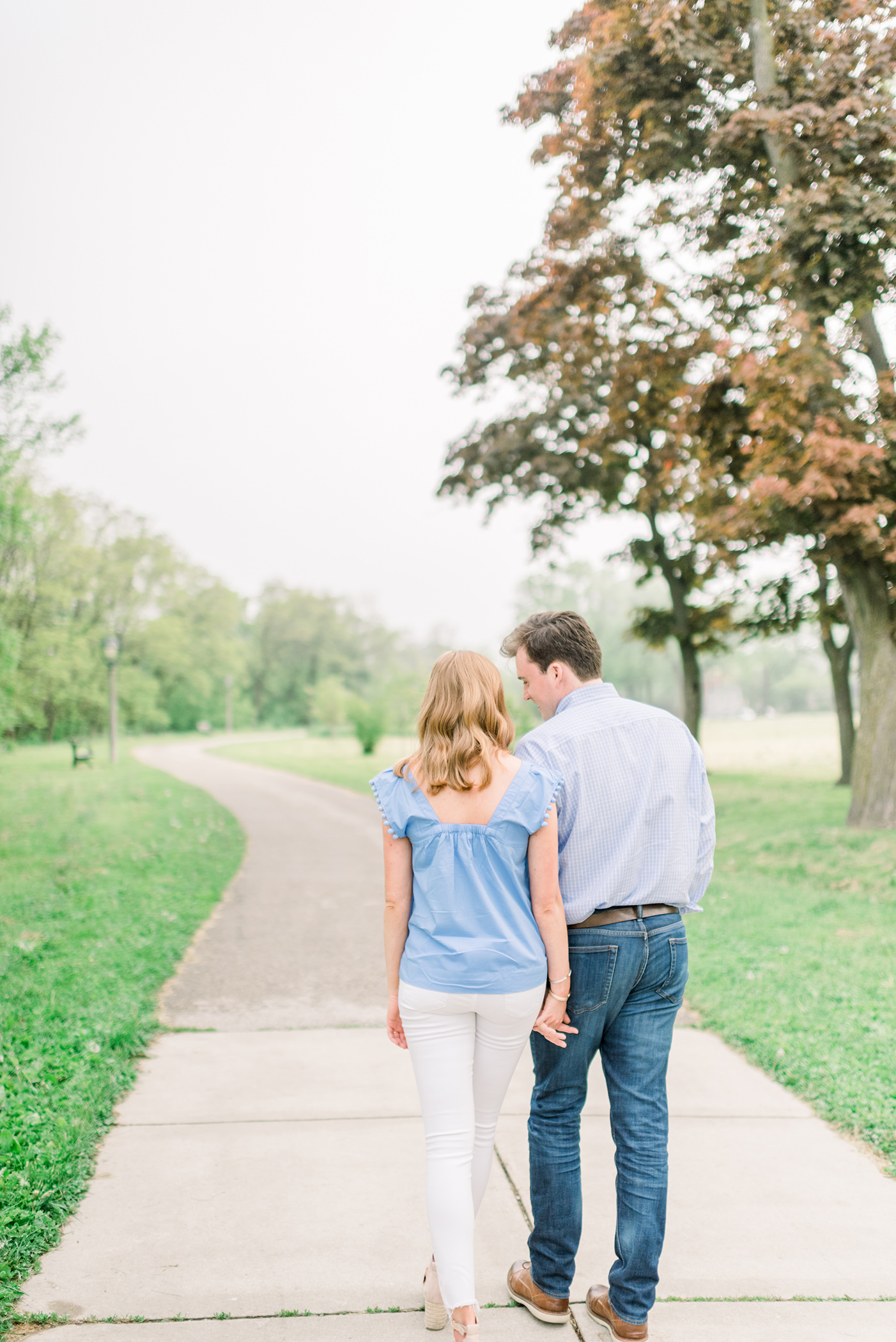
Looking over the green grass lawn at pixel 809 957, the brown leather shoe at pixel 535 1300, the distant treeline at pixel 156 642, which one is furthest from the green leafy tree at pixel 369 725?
the brown leather shoe at pixel 535 1300

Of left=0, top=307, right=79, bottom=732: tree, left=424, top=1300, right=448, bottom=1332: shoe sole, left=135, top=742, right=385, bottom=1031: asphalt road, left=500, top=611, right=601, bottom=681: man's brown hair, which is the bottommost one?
left=135, top=742, right=385, bottom=1031: asphalt road

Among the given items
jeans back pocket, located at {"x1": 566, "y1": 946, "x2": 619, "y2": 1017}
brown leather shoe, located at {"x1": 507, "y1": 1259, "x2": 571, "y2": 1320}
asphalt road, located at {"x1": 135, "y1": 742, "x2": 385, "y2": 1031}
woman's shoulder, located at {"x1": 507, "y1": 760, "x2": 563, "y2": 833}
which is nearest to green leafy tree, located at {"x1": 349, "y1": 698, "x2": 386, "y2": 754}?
asphalt road, located at {"x1": 135, "y1": 742, "x2": 385, "y2": 1031}

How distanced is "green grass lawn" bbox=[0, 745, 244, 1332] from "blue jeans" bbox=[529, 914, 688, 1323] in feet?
5.05

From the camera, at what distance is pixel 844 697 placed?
20156 millimetres

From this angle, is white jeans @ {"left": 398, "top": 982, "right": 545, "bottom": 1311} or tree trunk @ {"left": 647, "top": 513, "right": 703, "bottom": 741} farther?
tree trunk @ {"left": 647, "top": 513, "right": 703, "bottom": 741}

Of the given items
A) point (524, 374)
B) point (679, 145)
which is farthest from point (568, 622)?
point (524, 374)

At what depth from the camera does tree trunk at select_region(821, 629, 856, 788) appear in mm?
19562

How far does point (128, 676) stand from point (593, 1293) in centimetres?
5702

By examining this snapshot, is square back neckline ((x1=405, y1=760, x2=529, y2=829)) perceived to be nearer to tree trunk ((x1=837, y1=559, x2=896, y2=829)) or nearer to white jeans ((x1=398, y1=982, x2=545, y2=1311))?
white jeans ((x1=398, y1=982, x2=545, y2=1311))

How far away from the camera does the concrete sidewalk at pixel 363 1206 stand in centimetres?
262

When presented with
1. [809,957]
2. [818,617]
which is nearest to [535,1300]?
[809,957]

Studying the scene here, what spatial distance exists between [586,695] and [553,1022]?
0.88 meters

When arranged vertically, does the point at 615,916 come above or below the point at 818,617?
below

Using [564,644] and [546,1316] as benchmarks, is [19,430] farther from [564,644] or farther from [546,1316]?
[546,1316]
